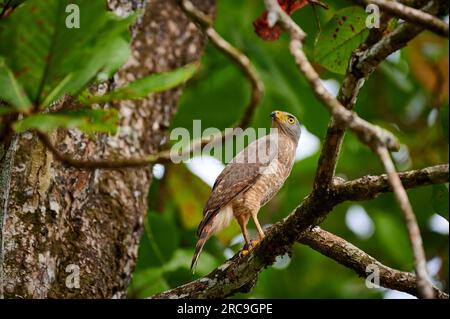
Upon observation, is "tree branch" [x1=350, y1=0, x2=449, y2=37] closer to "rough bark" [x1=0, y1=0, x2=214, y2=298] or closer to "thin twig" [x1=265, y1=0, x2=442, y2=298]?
"thin twig" [x1=265, y1=0, x2=442, y2=298]

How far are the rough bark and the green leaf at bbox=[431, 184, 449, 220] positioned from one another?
1830 millimetres

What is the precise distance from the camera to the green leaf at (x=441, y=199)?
Result: 12.4 ft

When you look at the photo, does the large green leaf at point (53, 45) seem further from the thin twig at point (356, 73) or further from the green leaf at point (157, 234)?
the green leaf at point (157, 234)

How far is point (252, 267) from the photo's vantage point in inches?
143

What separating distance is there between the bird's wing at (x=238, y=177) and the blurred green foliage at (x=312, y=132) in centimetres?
102

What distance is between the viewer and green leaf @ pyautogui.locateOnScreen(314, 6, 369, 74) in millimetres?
3764

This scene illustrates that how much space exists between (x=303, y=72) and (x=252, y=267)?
4.19 feet

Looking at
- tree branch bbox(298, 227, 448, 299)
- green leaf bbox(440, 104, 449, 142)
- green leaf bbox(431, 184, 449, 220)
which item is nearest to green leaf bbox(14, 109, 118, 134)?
tree branch bbox(298, 227, 448, 299)

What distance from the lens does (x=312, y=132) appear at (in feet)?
22.3

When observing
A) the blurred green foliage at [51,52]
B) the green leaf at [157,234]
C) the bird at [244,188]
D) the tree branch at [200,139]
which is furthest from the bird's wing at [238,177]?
the blurred green foliage at [51,52]

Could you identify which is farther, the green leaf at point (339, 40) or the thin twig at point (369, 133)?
the green leaf at point (339, 40)

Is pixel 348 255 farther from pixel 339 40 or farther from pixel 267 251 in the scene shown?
pixel 339 40

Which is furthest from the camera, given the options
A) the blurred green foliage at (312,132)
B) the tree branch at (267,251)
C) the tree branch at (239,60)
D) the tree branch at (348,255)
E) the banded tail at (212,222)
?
the blurred green foliage at (312,132)

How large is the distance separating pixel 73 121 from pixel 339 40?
1.93m
